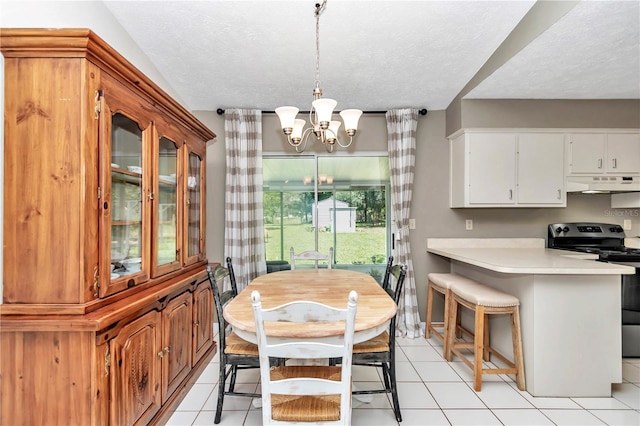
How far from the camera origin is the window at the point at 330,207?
379 centimetres

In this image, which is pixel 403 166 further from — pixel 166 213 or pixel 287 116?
pixel 166 213

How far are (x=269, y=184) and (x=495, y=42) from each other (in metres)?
2.51

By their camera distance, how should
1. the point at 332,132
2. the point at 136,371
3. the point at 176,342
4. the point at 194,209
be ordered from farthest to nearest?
the point at 194,209, the point at 332,132, the point at 176,342, the point at 136,371

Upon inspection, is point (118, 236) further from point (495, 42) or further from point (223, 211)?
point (495, 42)

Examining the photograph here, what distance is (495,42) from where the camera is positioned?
2432 millimetres

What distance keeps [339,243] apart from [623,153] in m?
3.07

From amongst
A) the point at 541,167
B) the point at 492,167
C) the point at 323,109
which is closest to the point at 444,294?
the point at 492,167

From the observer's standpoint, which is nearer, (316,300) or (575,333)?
(316,300)

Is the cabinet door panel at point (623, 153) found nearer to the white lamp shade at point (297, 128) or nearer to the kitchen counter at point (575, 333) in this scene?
the kitchen counter at point (575, 333)

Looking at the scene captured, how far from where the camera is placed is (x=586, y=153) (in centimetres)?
333

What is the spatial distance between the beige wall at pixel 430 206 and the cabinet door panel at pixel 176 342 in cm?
142

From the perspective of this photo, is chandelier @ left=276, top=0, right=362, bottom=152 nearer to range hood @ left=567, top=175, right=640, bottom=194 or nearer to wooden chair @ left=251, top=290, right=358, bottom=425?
wooden chair @ left=251, top=290, right=358, bottom=425

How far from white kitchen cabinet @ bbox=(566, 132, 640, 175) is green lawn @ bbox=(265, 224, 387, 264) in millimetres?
2071

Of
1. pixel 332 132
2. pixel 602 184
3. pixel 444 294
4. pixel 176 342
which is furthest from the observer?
pixel 602 184
